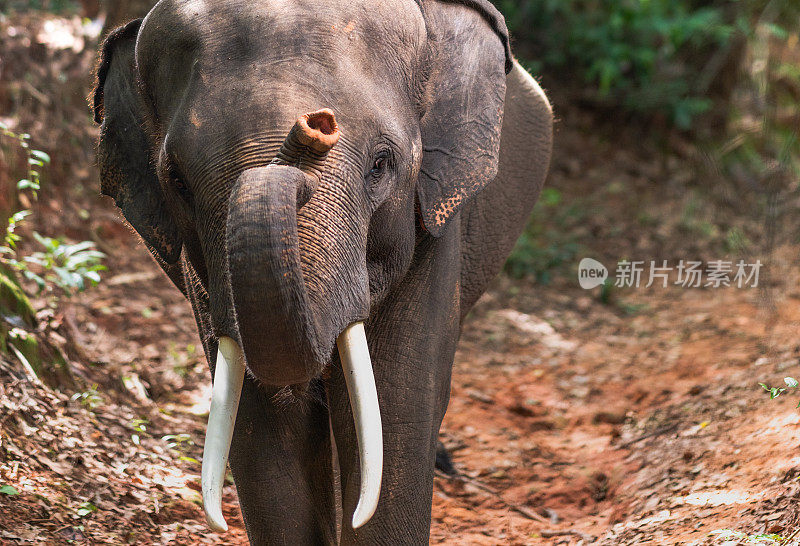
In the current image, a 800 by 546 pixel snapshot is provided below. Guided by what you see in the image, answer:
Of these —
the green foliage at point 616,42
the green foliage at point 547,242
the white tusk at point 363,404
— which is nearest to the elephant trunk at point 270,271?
the white tusk at point 363,404

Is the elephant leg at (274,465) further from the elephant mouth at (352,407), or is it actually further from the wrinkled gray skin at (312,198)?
the elephant mouth at (352,407)

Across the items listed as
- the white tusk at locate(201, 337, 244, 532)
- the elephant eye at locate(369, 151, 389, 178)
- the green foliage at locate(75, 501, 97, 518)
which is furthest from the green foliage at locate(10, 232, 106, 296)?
the elephant eye at locate(369, 151, 389, 178)

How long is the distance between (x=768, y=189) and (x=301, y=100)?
166cm

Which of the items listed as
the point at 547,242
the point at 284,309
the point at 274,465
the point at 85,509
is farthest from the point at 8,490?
the point at 547,242

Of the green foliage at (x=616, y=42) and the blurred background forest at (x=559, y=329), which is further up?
the green foliage at (x=616, y=42)

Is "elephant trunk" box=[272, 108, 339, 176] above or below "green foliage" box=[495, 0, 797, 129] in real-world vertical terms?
below

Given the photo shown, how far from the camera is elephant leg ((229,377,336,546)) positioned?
11.1 feet

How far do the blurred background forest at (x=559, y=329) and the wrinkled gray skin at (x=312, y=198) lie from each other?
100 cm

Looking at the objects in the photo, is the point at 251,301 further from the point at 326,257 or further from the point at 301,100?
the point at 301,100

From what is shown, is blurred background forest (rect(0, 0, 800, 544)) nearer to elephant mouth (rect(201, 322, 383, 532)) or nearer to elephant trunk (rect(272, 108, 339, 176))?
elephant mouth (rect(201, 322, 383, 532))

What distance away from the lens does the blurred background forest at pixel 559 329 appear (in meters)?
4.34

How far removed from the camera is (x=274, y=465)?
339cm

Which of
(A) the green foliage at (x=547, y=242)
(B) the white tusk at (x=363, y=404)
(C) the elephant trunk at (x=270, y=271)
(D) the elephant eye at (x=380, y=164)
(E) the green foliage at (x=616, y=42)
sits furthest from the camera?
(E) the green foliage at (x=616, y=42)

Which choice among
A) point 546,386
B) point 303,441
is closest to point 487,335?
point 546,386
